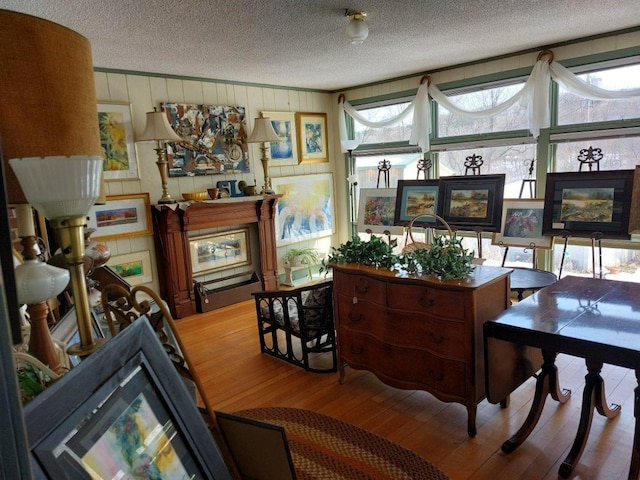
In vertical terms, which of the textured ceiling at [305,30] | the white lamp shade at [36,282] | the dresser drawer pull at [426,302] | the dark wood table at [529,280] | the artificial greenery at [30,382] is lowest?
the dark wood table at [529,280]

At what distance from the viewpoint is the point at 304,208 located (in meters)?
6.16

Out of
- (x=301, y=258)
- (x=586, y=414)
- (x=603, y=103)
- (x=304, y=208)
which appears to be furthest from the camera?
(x=304, y=208)

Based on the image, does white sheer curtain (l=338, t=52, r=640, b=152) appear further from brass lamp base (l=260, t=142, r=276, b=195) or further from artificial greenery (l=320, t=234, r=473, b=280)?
artificial greenery (l=320, t=234, r=473, b=280)

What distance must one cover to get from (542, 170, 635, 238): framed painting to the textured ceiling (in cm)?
124

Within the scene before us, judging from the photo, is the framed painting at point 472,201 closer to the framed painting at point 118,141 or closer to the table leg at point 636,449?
the table leg at point 636,449

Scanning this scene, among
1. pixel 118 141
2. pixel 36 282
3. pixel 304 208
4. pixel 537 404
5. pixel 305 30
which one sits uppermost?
pixel 305 30

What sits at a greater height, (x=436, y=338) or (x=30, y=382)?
(x=30, y=382)

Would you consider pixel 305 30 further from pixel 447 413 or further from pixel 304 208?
pixel 304 208

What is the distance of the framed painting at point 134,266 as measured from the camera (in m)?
4.56

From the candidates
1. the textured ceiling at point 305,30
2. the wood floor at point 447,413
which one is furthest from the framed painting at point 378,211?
the wood floor at point 447,413

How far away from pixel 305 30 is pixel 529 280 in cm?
255

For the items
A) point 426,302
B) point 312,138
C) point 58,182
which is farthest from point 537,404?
point 312,138

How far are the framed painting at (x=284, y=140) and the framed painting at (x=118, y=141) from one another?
5.70ft

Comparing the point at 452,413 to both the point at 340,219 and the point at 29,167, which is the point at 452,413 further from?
the point at 340,219
